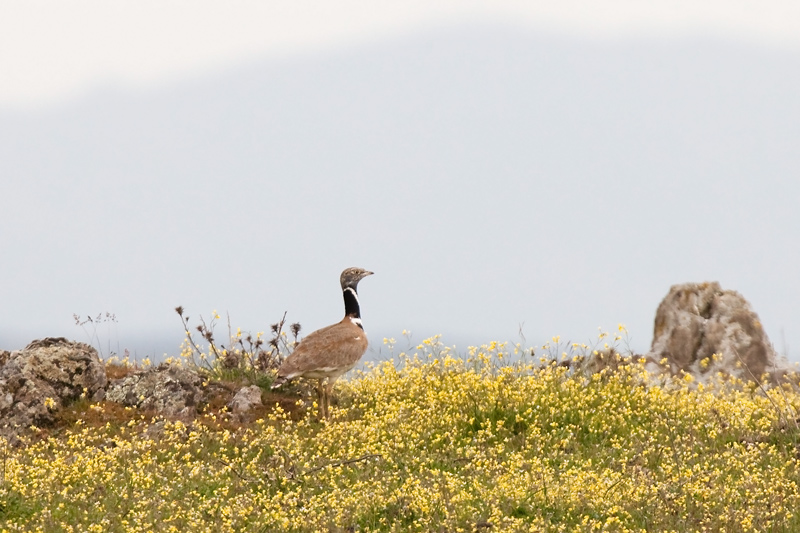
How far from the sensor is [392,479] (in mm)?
9984

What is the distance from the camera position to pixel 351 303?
48.4 feet

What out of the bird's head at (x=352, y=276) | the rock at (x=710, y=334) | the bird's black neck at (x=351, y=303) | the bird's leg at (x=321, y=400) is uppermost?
the bird's head at (x=352, y=276)

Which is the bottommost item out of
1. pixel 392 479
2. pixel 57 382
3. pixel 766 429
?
pixel 766 429

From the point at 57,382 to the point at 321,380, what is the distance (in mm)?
4432

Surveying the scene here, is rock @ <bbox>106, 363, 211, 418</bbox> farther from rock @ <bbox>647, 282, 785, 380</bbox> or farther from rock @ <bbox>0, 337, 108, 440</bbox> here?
rock @ <bbox>647, 282, 785, 380</bbox>

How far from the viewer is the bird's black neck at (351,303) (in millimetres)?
14750

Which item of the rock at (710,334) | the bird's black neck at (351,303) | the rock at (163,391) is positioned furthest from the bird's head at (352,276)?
the rock at (710,334)

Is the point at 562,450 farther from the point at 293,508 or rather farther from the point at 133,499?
the point at 133,499

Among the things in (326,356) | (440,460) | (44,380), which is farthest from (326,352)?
(44,380)

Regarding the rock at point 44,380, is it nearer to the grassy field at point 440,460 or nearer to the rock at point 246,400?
the grassy field at point 440,460

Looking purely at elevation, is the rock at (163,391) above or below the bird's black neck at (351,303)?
below

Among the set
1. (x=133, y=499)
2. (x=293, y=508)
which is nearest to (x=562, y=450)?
(x=293, y=508)

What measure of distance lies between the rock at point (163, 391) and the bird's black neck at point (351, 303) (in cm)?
275

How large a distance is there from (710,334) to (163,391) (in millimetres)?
11935
